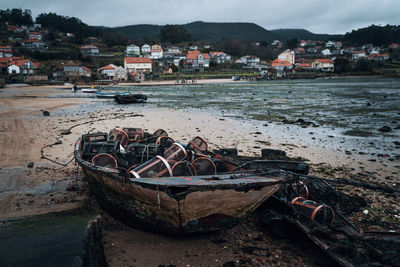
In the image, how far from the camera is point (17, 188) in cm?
786

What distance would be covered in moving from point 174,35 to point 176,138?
163m

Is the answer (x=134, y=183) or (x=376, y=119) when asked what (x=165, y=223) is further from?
(x=376, y=119)

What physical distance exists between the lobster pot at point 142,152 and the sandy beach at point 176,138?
172 centimetres

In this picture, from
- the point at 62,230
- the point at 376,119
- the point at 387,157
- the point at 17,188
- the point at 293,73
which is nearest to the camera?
the point at 62,230

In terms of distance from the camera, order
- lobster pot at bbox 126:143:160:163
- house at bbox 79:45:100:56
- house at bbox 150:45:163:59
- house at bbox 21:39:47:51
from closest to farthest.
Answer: lobster pot at bbox 126:143:160:163 → house at bbox 21:39:47:51 → house at bbox 79:45:100:56 → house at bbox 150:45:163:59

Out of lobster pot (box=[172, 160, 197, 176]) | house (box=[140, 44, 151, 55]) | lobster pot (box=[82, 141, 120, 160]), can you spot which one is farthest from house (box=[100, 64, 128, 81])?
lobster pot (box=[172, 160, 197, 176])

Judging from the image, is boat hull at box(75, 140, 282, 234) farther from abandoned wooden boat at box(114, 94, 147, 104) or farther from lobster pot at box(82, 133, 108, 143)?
abandoned wooden boat at box(114, 94, 147, 104)

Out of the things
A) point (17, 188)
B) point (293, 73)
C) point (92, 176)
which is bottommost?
point (17, 188)

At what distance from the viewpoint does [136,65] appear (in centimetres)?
9119

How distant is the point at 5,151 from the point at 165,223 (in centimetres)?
923

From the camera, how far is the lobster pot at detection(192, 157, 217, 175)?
6.67m

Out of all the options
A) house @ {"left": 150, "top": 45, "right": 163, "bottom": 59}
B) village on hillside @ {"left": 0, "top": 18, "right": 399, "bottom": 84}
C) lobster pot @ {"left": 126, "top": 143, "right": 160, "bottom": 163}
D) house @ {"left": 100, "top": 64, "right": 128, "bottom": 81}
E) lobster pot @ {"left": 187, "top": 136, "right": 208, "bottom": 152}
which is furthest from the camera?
house @ {"left": 150, "top": 45, "right": 163, "bottom": 59}

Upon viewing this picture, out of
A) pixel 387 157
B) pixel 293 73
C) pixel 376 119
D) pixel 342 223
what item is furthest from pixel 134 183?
pixel 293 73

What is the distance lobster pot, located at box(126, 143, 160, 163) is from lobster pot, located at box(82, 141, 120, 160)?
1.69 feet
